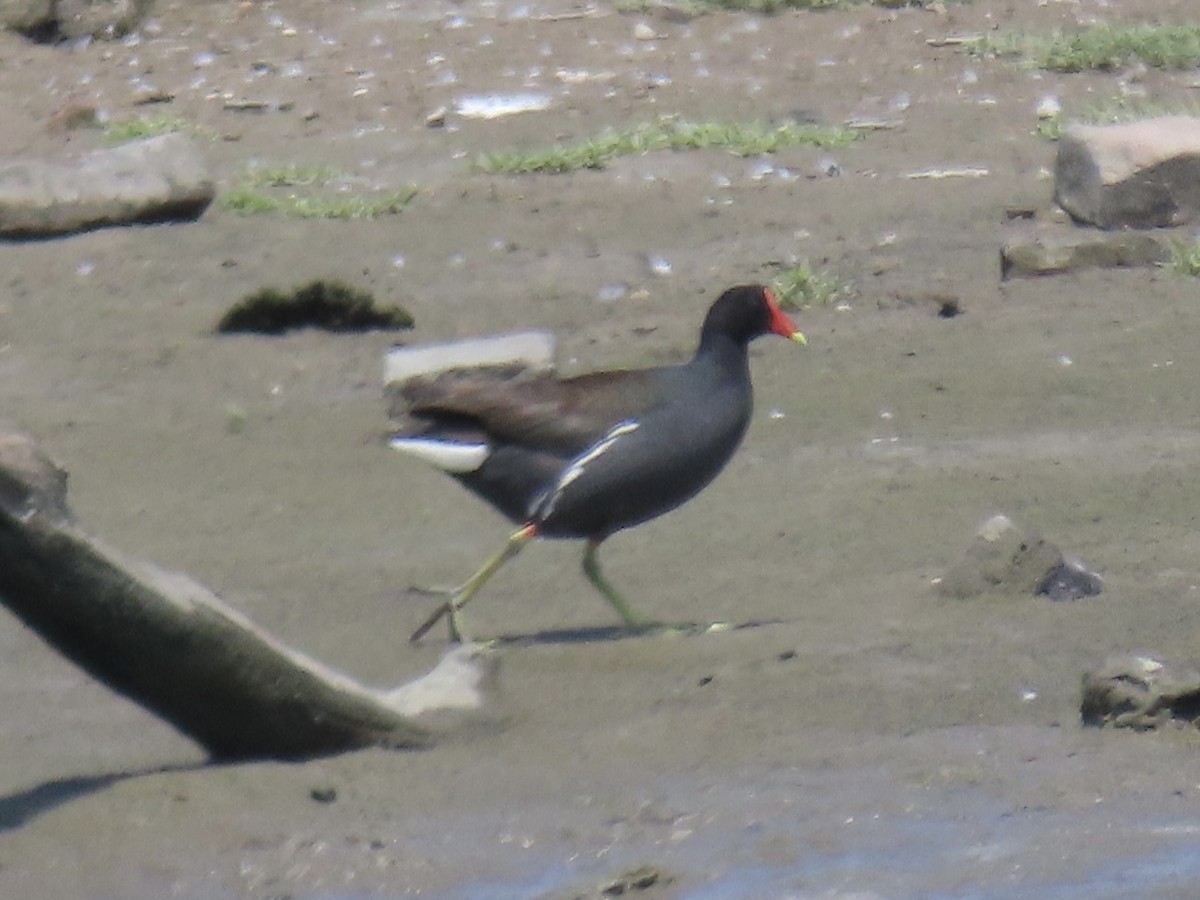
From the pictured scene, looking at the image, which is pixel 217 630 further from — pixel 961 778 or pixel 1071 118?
pixel 1071 118

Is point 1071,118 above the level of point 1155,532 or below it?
below

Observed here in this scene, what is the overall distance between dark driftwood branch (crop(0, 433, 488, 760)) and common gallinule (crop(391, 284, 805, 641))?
4.42 ft

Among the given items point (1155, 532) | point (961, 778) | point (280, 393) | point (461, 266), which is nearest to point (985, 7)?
point (461, 266)

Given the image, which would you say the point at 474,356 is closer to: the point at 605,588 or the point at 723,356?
the point at 723,356

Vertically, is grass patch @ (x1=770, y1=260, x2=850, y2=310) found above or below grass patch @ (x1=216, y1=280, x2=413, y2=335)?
below

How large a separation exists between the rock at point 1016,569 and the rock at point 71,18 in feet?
27.9

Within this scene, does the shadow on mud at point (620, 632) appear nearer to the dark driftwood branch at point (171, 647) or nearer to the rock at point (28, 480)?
the dark driftwood branch at point (171, 647)

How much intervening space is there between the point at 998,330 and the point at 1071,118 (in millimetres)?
2853

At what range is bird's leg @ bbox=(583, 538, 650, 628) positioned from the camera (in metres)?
6.47

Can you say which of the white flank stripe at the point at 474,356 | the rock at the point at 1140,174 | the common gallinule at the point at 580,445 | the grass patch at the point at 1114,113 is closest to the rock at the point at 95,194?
the white flank stripe at the point at 474,356

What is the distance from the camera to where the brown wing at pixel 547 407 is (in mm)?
6648

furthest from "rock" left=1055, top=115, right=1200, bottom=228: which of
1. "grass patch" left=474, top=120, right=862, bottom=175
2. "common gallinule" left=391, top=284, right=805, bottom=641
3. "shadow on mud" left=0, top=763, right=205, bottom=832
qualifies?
"shadow on mud" left=0, top=763, right=205, bottom=832

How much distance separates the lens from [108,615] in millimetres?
4738

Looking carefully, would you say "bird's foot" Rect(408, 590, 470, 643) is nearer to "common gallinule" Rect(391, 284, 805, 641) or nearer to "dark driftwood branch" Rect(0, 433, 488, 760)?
"common gallinule" Rect(391, 284, 805, 641)
